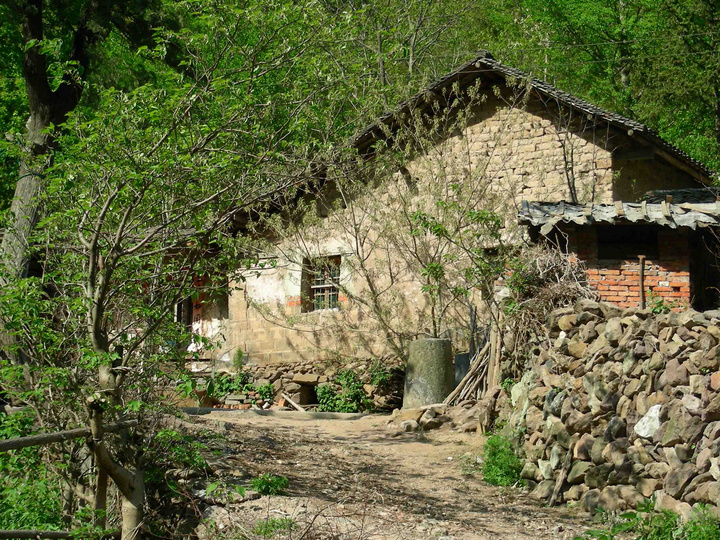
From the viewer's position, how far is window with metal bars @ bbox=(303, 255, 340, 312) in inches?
Result: 547

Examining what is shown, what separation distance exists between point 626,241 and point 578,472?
4294 millimetres

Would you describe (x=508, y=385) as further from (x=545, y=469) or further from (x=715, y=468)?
(x=715, y=468)

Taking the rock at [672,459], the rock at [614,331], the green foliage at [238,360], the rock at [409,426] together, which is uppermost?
the rock at [614,331]

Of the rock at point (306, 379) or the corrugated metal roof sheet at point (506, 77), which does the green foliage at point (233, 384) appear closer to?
the rock at point (306, 379)

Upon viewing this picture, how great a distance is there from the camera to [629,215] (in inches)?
364

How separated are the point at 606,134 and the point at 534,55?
825cm

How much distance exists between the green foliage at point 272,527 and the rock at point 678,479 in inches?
114

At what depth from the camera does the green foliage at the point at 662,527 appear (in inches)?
204

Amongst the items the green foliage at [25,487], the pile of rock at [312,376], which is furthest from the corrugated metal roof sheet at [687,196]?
the green foliage at [25,487]

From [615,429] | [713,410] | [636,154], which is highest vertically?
[636,154]

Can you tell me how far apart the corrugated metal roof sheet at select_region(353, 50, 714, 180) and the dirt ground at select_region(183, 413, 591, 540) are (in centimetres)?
578

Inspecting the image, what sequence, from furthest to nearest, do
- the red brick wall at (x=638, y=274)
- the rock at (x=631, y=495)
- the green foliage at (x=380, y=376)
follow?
1. the green foliage at (x=380, y=376)
2. the red brick wall at (x=638, y=274)
3. the rock at (x=631, y=495)

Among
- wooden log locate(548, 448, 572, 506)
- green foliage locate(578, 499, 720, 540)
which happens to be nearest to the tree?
green foliage locate(578, 499, 720, 540)

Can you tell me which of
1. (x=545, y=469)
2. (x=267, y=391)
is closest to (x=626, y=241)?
(x=545, y=469)
